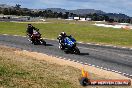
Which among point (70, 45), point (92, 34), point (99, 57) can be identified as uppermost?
point (70, 45)

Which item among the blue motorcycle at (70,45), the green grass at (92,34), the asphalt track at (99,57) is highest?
the blue motorcycle at (70,45)

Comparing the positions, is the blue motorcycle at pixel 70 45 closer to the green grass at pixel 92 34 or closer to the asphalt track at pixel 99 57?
the asphalt track at pixel 99 57

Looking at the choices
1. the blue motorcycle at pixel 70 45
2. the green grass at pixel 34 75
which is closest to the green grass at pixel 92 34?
the blue motorcycle at pixel 70 45

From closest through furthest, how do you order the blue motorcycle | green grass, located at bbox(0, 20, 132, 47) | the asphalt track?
1. the asphalt track
2. the blue motorcycle
3. green grass, located at bbox(0, 20, 132, 47)

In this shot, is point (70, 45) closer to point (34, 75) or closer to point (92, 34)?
point (34, 75)

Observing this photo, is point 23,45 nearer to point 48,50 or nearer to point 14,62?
point 48,50

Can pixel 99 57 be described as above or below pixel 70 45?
below

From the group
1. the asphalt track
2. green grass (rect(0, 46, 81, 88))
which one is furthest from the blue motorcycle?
green grass (rect(0, 46, 81, 88))

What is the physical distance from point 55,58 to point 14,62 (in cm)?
539

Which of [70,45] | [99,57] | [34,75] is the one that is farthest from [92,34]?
[34,75]

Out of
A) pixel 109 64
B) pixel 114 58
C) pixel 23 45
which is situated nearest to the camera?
pixel 109 64

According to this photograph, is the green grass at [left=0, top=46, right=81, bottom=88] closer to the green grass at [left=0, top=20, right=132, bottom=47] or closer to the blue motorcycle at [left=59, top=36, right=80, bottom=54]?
the blue motorcycle at [left=59, top=36, right=80, bottom=54]

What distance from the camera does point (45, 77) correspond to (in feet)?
54.1

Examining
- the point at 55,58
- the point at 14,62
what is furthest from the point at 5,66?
the point at 55,58
